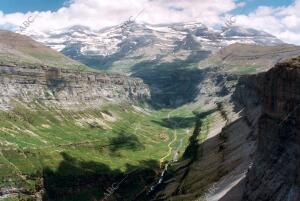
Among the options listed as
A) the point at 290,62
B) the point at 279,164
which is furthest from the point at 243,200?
the point at 290,62

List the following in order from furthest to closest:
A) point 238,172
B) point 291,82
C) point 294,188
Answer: point 238,172 → point 291,82 → point 294,188

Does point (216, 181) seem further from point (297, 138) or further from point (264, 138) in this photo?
point (297, 138)

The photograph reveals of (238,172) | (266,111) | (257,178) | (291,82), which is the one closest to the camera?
(291,82)

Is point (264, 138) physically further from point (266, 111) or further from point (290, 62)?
point (290, 62)

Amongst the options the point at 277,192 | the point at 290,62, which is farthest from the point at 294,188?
the point at 290,62

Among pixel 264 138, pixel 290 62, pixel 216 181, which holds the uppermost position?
pixel 290 62

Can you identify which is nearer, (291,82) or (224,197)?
(291,82)

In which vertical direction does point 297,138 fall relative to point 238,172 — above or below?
above
